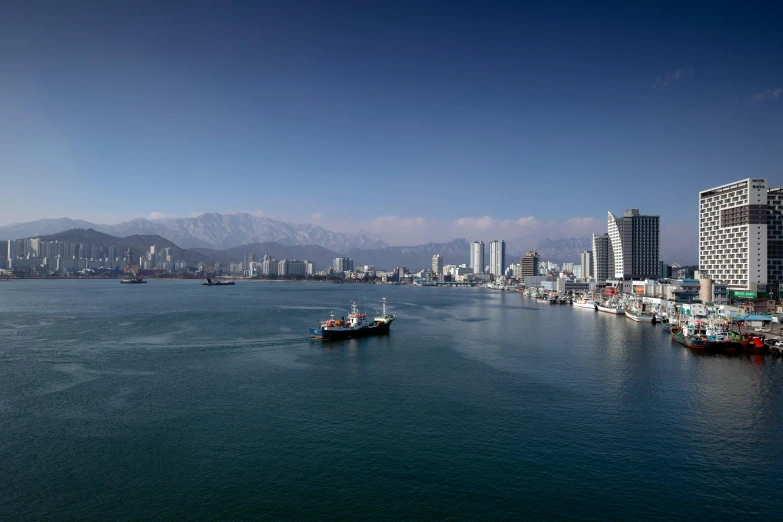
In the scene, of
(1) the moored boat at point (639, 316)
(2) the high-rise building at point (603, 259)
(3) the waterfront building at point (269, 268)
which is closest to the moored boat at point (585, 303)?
(1) the moored boat at point (639, 316)

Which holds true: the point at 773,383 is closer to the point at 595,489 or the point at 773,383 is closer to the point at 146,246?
the point at 595,489

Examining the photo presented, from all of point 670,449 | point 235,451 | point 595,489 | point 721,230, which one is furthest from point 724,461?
point 721,230

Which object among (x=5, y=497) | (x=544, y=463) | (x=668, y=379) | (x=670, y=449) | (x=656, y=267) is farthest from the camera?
(x=656, y=267)

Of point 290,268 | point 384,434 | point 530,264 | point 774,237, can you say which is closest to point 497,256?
point 530,264

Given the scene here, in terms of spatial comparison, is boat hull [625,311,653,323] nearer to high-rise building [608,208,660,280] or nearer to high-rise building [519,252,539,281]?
high-rise building [608,208,660,280]

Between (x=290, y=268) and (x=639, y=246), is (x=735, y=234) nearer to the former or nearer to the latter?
(x=639, y=246)

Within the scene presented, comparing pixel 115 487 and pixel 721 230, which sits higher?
pixel 721 230

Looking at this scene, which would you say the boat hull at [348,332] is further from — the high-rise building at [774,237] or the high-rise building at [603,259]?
the high-rise building at [603,259]

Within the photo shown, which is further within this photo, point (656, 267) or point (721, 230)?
point (656, 267)
